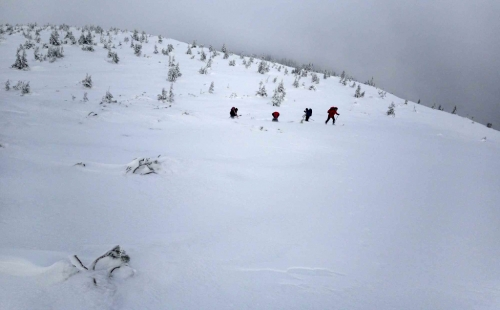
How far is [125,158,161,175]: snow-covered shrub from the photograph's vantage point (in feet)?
12.0

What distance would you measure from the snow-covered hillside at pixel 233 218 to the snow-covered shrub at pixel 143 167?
0.03 metres

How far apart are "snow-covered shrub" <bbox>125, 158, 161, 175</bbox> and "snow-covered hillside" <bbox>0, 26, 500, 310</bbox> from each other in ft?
0.11

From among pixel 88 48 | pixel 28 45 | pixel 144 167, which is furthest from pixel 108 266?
pixel 28 45

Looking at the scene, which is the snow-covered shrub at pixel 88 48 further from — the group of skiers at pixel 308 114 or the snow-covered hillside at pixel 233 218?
the group of skiers at pixel 308 114

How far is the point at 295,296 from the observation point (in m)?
1.76

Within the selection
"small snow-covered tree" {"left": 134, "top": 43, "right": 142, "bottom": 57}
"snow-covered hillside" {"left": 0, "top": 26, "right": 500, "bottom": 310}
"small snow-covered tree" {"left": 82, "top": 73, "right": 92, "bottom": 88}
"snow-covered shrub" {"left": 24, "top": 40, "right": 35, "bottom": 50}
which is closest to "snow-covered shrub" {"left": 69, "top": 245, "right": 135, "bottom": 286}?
"snow-covered hillside" {"left": 0, "top": 26, "right": 500, "bottom": 310}

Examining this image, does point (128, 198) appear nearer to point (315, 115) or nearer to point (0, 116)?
point (0, 116)

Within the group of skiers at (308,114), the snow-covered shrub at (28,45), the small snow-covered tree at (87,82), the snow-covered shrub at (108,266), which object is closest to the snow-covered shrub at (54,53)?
the snow-covered shrub at (28,45)

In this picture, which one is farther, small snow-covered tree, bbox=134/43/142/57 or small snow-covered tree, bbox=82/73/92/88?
small snow-covered tree, bbox=134/43/142/57

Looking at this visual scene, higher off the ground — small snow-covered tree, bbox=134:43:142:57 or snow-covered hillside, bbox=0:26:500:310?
small snow-covered tree, bbox=134:43:142:57

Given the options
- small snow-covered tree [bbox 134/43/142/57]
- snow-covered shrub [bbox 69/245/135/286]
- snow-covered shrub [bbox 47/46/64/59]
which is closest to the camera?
snow-covered shrub [bbox 69/245/135/286]

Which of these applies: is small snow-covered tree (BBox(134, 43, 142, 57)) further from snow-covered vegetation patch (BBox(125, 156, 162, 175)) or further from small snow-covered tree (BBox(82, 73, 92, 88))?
snow-covered vegetation patch (BBox(125, 156, 162, 175))

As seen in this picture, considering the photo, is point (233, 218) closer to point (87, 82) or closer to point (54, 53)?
point (87, 82)

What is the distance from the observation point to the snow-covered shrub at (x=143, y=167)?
12.0ft
